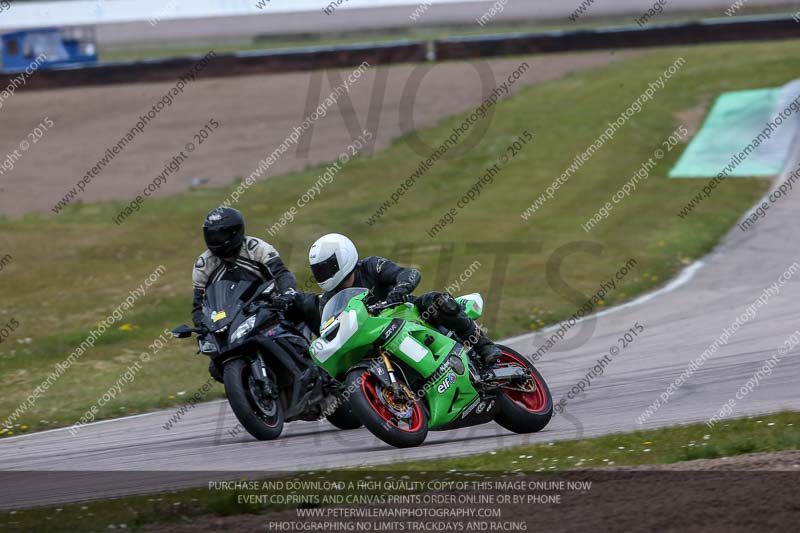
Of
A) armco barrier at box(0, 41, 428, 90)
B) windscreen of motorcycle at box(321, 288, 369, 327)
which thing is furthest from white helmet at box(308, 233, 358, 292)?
armco barrier at box(0, 41, 428, 90)

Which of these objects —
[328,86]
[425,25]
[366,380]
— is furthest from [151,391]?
[425,25]

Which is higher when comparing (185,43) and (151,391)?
(151,391)

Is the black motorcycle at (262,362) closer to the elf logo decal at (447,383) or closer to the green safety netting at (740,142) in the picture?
the elf logo decal at (447,383)

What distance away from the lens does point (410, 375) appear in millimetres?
8438

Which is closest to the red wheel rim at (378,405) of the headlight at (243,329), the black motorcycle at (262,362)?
the black motorcycle at (262,362)

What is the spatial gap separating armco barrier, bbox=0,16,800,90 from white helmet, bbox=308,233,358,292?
23137 mm

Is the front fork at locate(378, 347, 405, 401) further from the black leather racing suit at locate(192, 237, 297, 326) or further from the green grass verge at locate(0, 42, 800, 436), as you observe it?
the green grass verge at locate(0, 42, 800, 436)

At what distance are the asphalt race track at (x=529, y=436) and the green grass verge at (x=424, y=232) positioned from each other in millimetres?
1448

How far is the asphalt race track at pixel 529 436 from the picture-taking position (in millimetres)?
8344

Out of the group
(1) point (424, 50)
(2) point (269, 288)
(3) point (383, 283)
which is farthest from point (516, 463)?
(1) point (424, 50)

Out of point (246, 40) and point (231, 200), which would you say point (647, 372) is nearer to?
point (231, 200)

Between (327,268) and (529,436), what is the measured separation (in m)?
2.09

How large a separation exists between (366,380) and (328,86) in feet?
82.6

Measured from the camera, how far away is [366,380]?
812 centimetres
